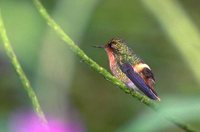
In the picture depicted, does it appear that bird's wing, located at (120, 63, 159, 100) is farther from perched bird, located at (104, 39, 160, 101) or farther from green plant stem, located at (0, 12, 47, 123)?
green plant stem, located at (0, 12, 47, 123)

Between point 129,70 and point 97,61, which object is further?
point 97,61

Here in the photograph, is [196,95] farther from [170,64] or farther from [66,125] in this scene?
[170,64]

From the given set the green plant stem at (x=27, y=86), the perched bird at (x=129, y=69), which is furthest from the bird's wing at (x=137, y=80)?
the green plant stem at (x=27, y=86)

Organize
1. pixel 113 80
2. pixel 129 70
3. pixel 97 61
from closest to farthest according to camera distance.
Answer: pixel 113 80 < pixel 129 70 < pixel 97 61

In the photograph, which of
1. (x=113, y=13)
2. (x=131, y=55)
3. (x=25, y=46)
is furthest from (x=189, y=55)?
(x=113, y=13)

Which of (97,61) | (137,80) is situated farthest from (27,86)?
(97,61)

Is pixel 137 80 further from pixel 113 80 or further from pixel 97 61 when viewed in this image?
pixel 97 61

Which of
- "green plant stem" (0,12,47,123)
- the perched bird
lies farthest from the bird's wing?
"green plant stem" (0,12,47,123)

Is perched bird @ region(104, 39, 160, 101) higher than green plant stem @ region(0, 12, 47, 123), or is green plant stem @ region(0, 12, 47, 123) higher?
perched bird @ region(104, 39, 160, 101)
